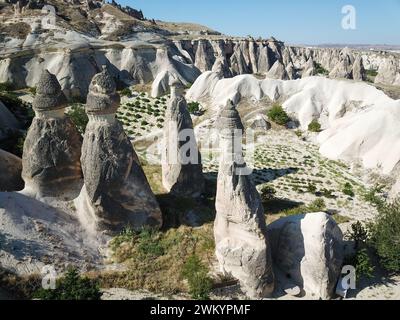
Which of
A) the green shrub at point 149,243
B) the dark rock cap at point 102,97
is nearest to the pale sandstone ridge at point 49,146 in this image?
the dark rock cap at point 102,97

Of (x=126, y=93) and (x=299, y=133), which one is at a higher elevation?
(x=126, y=93)

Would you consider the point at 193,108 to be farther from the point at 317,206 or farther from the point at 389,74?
the point at 389,74

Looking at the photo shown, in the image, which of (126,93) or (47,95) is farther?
(126,93)

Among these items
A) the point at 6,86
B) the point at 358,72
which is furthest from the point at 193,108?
the point at 358,72

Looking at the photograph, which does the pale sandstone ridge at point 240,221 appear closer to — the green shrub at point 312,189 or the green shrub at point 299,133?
the green shrub at point 312,189

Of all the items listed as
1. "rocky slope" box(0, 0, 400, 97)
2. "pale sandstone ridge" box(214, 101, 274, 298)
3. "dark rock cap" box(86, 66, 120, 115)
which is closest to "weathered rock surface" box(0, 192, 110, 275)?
"dark rock cap" box(86, 66, 120, 115)

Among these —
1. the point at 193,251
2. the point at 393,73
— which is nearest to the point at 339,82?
the point at 193,251
